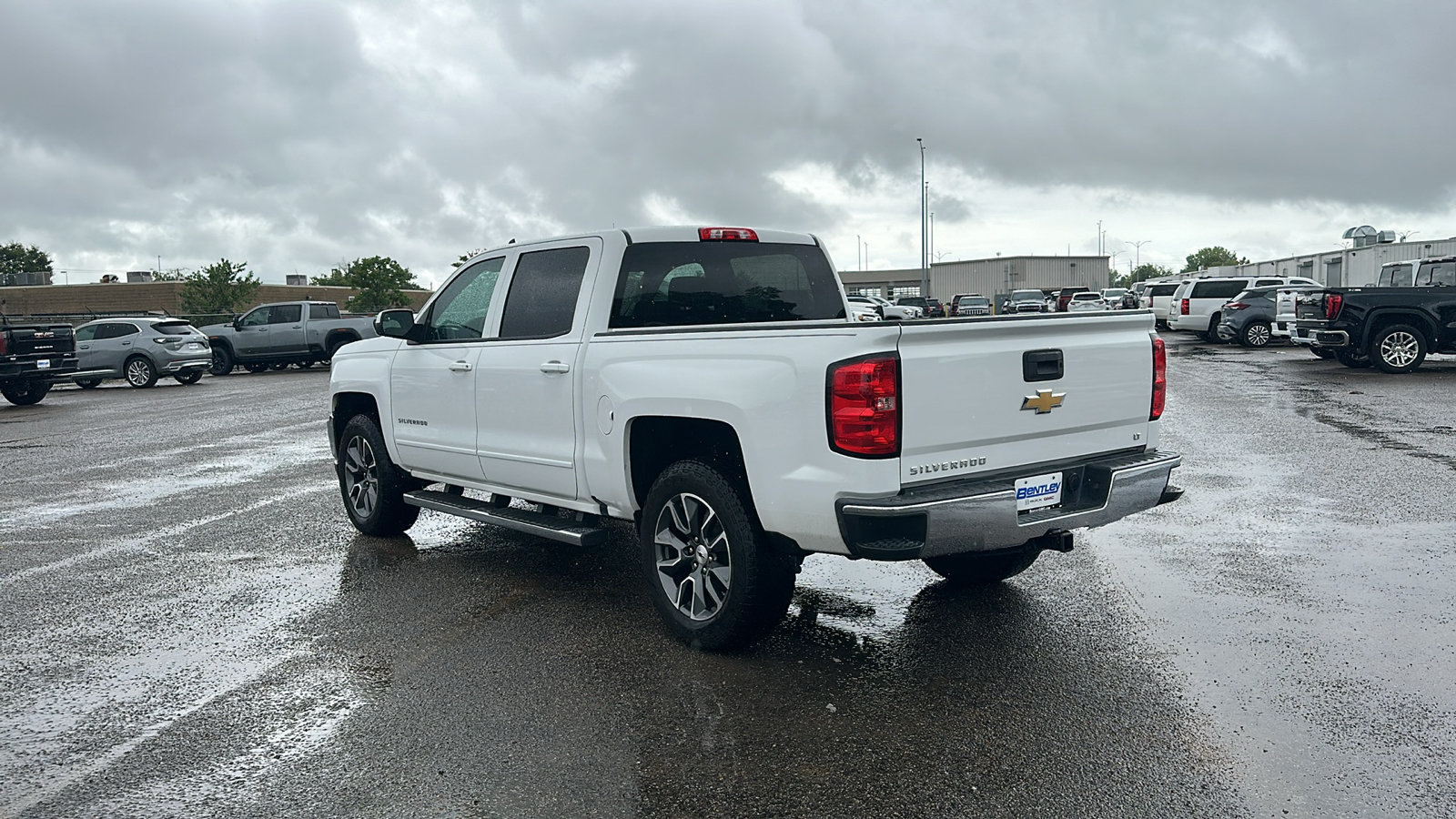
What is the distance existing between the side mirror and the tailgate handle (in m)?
3.95

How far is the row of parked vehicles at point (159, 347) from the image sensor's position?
2089 centimetres

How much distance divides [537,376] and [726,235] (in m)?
1.31

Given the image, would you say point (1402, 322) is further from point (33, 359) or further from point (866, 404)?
point (33, 359)

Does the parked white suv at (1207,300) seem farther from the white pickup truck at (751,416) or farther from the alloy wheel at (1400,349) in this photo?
the white pickup truck at (751,416)

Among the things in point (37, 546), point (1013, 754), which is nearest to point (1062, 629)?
point (1013, 754)

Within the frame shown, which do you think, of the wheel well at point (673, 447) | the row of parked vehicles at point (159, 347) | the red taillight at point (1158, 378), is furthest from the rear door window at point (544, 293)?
the row of parked vehicles at point (159, 347)

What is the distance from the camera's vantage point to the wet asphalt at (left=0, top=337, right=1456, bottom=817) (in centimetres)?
370

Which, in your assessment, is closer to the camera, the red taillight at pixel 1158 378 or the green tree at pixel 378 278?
the red taillight at pixel 1158 378

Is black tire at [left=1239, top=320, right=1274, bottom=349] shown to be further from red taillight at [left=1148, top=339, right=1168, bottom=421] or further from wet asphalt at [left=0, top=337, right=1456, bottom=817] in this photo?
red taillight at [left=1148, top=339, right=1168, bottom=421]

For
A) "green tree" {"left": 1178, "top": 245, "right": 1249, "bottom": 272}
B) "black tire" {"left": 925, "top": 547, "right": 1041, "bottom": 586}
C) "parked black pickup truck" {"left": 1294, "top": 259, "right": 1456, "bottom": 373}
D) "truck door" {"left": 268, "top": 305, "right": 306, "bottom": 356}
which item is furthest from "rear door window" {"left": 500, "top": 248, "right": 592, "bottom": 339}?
"green tree" {"left": 1178, "top": 245, "right": 1249, "bottom": 272}

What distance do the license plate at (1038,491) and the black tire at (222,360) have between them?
29.4 meters

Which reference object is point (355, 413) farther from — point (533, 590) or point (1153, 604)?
point (1153, 604)

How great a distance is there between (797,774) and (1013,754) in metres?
0.78

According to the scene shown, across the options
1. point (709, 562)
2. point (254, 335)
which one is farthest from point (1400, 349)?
point (254, 335)
